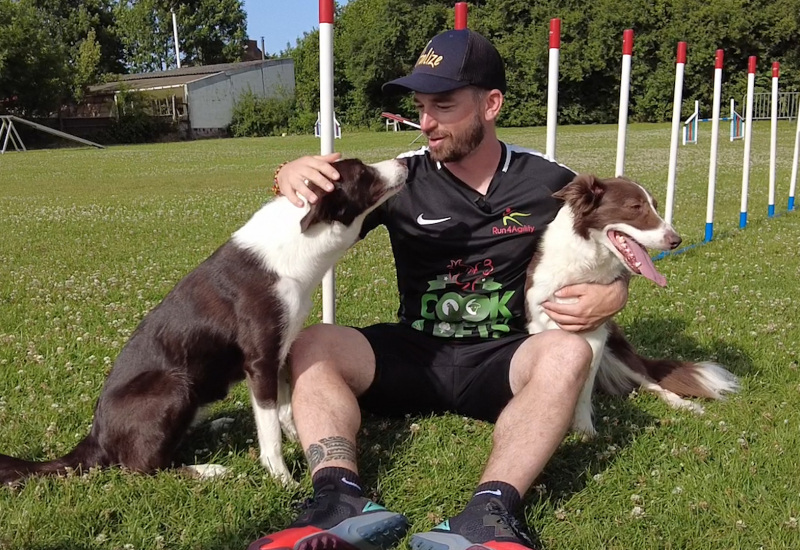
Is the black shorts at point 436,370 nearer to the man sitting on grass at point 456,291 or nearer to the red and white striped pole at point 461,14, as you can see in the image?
the man sitting on grass at point 456,291

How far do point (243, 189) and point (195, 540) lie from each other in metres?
13.8

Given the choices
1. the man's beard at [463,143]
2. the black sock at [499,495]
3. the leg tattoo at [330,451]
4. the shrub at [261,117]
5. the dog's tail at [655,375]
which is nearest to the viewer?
the black sock at [499,495]

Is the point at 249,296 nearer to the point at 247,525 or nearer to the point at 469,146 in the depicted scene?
the point at 247,525

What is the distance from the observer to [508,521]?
8.94ft

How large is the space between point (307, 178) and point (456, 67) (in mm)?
968

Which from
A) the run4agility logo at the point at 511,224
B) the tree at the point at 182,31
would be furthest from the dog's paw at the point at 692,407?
the tree at the point at 182,31

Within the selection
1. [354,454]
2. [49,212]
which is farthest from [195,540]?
[49,212]

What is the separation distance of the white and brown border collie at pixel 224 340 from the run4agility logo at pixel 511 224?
74 centimetres

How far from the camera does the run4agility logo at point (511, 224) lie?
12.7ft

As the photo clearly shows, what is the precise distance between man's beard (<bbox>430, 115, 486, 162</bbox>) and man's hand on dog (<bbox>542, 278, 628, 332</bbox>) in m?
0.92

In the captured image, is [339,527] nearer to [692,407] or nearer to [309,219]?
[309,219]

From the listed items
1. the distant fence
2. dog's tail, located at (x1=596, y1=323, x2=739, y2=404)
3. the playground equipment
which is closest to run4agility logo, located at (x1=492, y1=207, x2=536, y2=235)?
dog's tail, located at (x1=596, y1=323, x2=739, y2=404)

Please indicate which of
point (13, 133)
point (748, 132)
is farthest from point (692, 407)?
point (13, 133)

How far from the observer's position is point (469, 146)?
12.5 feet
